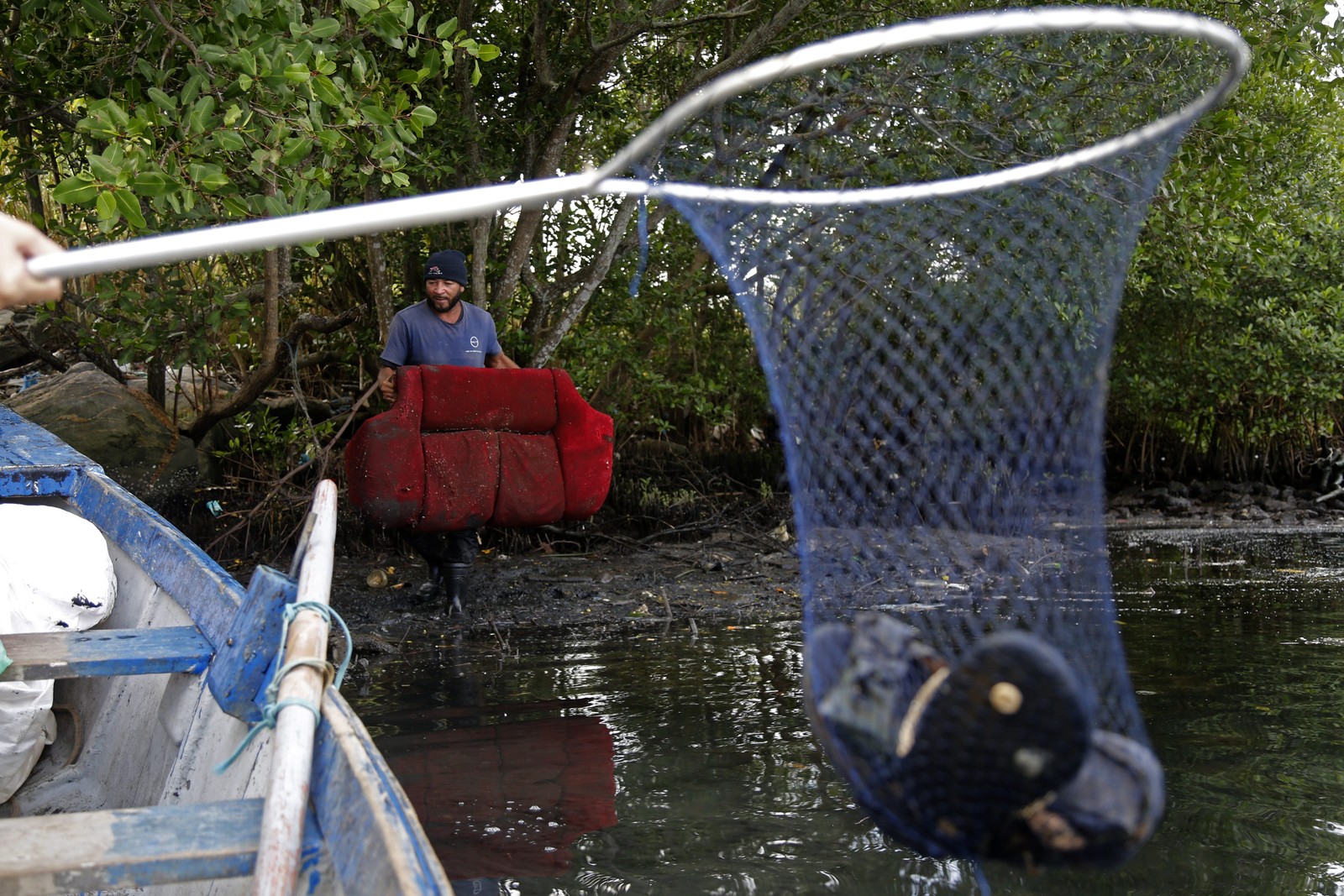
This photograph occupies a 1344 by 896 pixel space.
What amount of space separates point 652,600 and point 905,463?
4.84 m

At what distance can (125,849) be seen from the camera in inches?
75.8

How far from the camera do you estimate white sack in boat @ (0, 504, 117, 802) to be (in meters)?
3.07

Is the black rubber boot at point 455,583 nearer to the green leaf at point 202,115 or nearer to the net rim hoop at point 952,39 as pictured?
the green leaf at point 202,115

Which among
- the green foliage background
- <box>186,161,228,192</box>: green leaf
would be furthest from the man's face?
<box>186,161,228,192</box>: green leaf

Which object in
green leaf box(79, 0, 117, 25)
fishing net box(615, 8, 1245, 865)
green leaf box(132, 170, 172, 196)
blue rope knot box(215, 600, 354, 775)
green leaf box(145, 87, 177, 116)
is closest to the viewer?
blue rope knot box(215, 600, 354, 775)

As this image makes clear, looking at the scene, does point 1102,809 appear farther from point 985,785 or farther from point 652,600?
point 652,600

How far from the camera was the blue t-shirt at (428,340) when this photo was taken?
19.9ft

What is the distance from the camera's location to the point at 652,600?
7.38 m

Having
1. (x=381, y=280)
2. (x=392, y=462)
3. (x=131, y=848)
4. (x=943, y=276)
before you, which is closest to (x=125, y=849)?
(x=131, y=848)

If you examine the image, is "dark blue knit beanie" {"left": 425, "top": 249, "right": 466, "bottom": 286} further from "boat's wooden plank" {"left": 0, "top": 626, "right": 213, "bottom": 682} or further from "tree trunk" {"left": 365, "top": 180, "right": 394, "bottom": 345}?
"boat's wooden plank" {"left": 0, "top": 626, "right": 213, "bottom": 682}

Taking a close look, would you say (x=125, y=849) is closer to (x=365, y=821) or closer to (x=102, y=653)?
(x=365, y=821)

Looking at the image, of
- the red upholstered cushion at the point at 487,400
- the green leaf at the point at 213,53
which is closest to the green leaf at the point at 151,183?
the green leaf at the point at 213,53

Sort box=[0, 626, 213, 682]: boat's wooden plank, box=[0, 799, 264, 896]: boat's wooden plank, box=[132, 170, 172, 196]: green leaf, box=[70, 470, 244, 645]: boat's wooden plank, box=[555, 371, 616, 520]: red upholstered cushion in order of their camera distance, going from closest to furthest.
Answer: box=[0, 799, 264, 896]: boat's wooden plank, box=[0, 626, 213, 682]: boat's wooden plank, box=[70, 470, 244, 645]: boat's wooden plank, box=[132, 170, 172, 196]: green leaf, box=[555, 371, 616, 520]: red upholstered cushion

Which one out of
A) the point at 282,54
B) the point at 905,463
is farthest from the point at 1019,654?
the point at 282,54
